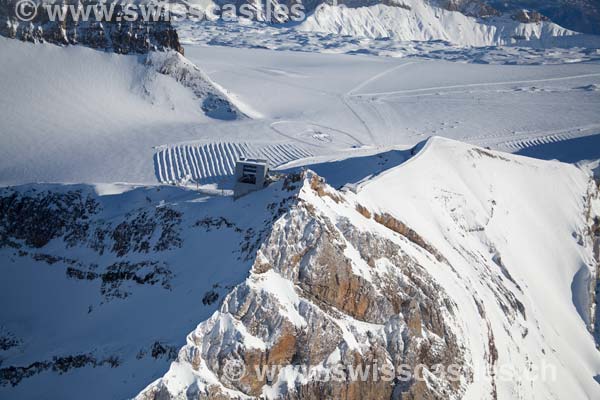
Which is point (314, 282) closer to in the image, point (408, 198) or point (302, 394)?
point (302, 394)

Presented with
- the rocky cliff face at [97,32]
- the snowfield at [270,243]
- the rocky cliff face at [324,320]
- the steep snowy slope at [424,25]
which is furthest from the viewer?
the steep snowy slope at [424,25]

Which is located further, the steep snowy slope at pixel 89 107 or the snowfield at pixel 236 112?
the snowfield at pixel 236 112

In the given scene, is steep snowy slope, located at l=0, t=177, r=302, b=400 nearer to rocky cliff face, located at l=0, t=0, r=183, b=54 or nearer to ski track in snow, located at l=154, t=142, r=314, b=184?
ski track in snow, located at l=154, t=142, r=314, b=184

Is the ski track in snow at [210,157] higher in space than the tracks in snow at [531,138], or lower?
higher

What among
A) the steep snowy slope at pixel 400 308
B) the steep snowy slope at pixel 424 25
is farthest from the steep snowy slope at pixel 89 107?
the steep snowy slope at pixel 424 25

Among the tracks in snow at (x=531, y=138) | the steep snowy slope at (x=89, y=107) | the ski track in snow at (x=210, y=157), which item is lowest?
the tracks in snow at (x=531, y=138)

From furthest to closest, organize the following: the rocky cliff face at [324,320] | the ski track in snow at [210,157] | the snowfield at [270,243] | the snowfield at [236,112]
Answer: the snowfield at [236,112]
the ski track in snow at [210,157]
the snowfield at [270,243]
the rocky cliff face at [324,320]

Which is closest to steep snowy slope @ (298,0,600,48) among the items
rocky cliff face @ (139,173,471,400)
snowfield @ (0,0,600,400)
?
snowfield @ (0,0,600,400)

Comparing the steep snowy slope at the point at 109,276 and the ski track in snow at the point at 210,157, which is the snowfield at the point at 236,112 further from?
the steep snowy slope at the point at 109,276

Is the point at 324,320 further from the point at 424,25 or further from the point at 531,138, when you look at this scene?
the point at 424,25
